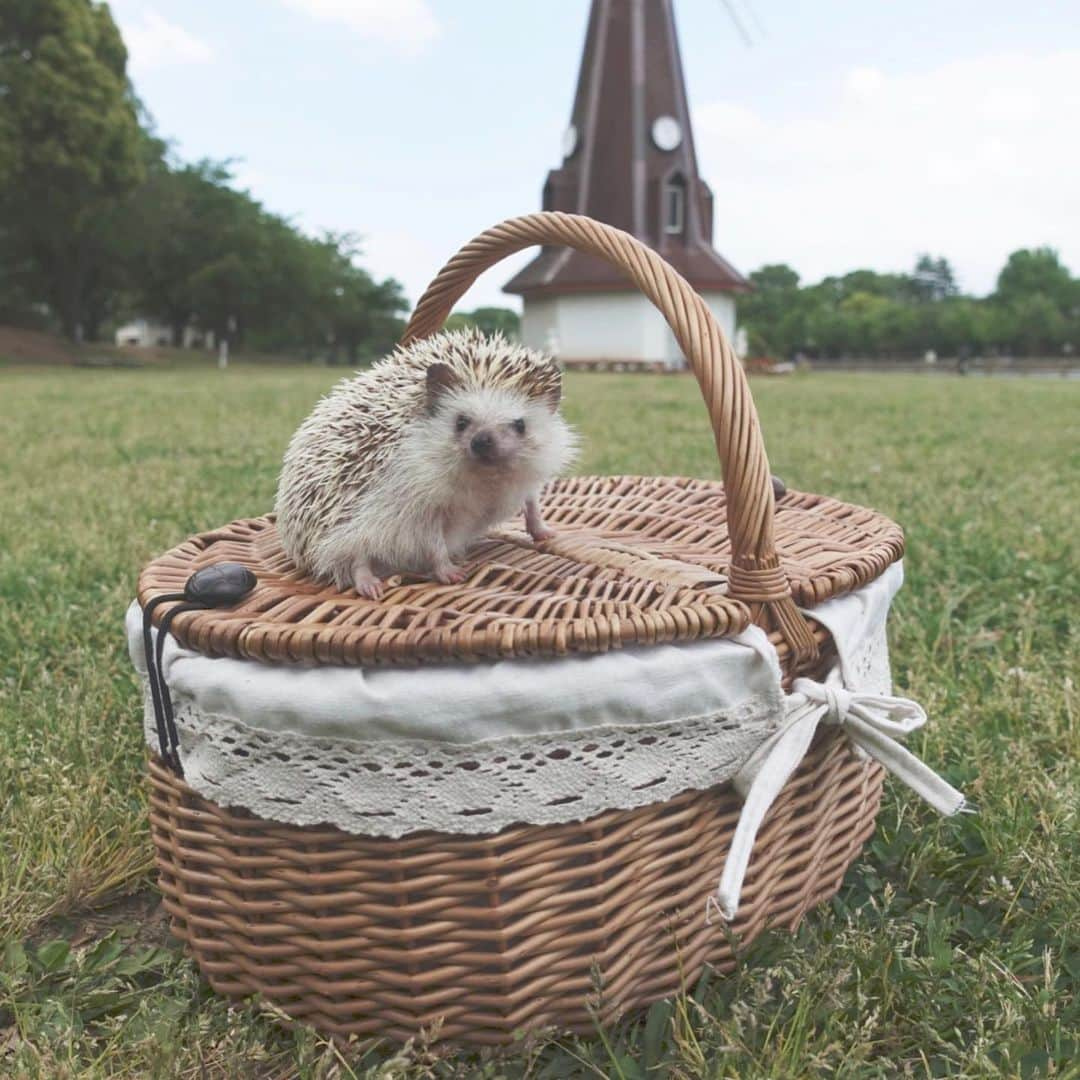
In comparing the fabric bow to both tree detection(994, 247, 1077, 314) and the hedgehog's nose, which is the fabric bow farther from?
tree detection(994, 247, 1077, 314)

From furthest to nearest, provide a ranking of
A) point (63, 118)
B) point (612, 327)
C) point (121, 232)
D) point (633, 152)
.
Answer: point (121, 232) → point (612, 327) → point (633, 152) → point (63, 118)

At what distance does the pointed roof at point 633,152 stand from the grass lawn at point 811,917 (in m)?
19.5

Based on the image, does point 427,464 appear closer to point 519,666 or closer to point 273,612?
point 273,612

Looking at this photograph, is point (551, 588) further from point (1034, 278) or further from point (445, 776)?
point (1034, 278)

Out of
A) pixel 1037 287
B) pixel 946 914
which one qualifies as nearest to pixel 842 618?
pixel 946 914

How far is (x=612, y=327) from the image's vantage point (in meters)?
22.9

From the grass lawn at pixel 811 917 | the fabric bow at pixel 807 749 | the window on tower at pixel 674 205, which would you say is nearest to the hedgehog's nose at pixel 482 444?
the fabric bow at pixel 807 749

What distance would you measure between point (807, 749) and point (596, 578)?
0.40 meters

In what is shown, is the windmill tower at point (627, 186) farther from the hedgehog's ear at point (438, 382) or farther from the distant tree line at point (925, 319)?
the hedgehog's ear at point (438, 382)

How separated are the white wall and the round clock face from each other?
3218 mm

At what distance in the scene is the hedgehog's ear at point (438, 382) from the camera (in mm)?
1661

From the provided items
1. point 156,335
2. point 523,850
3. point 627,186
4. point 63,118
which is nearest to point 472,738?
point 523,850

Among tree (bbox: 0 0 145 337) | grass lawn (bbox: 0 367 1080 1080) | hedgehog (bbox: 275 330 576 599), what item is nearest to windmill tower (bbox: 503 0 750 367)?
tree (bbox: 0 0 145 337)

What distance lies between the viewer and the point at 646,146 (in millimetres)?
22594
